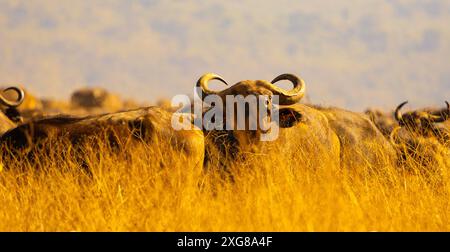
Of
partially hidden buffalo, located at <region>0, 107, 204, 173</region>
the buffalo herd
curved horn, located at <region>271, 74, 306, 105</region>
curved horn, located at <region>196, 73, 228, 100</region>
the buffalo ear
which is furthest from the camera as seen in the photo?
curved horn, located at <region>196, 73, 228, 100</region>

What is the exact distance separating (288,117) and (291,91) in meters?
0.57

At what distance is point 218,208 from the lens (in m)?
7.50

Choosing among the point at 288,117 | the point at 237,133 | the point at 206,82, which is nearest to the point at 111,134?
the point at 237,133

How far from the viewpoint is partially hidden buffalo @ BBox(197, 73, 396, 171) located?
419 inches

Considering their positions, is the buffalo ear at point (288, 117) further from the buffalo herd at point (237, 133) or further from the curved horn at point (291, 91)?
the curved horn at point (291, 91)

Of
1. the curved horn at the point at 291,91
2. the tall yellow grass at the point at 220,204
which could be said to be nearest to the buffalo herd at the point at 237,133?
the curved horn at the point at 291,91

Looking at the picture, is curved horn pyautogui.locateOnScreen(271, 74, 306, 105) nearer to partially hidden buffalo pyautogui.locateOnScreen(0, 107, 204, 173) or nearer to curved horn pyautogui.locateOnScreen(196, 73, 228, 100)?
curved horn pyautogui.locateOnScreen(196, 73, 228, 100)

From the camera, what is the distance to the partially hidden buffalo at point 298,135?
10648 mm

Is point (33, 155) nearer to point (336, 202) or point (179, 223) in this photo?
point (179, 223)

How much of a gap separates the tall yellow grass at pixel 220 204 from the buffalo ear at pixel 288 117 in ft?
8.13

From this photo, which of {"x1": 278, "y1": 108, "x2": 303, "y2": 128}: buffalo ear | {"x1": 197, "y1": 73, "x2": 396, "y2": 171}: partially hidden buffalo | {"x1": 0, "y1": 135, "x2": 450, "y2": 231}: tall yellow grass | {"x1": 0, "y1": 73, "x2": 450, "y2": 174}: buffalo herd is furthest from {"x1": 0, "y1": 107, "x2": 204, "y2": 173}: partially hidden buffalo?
{"x1": 278, "y1": 108, "x2": 303, "y2": 128}: buffalo ear

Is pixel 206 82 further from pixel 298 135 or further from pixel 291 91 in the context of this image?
pixel 298 135

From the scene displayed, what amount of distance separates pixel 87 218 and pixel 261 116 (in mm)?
4358
